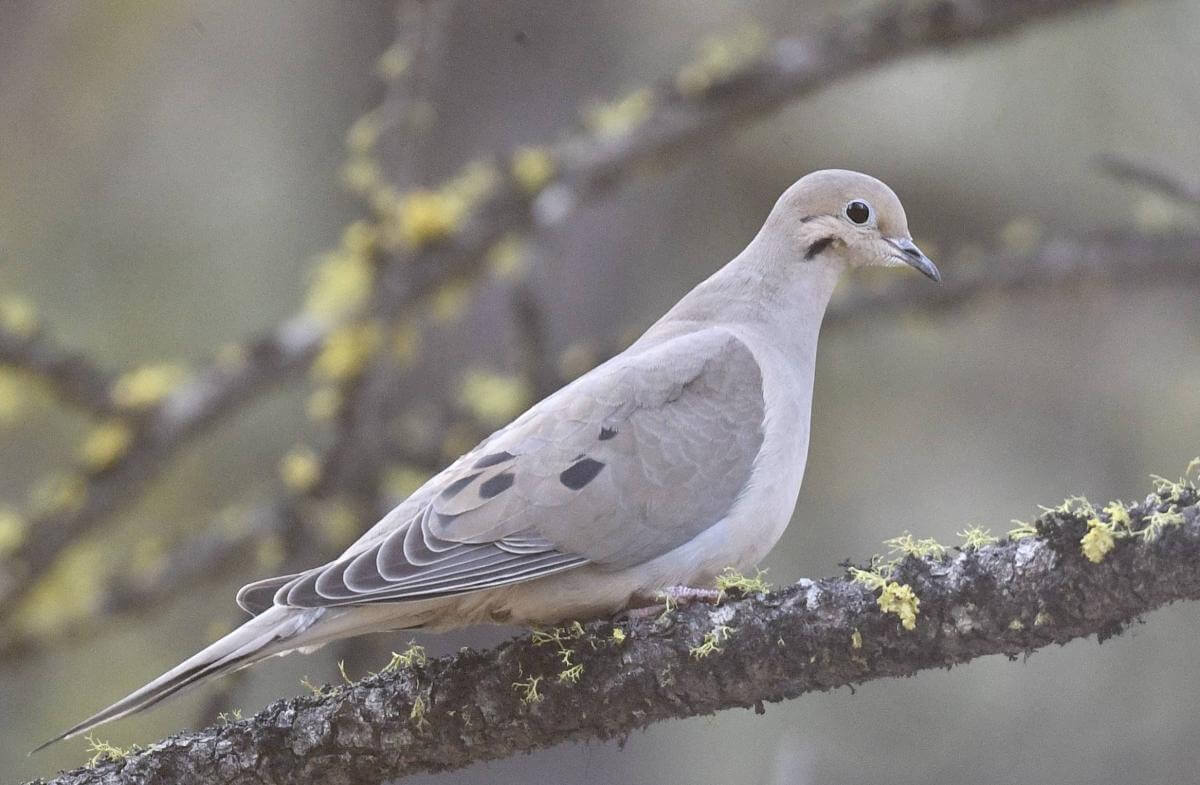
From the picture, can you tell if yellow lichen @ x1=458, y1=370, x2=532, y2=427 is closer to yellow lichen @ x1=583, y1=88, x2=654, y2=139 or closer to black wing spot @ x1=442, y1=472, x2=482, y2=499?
yellow lichen @ x1=583, y1=88, x2=654, y2=139

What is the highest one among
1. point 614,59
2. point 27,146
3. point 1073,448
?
point 27,146

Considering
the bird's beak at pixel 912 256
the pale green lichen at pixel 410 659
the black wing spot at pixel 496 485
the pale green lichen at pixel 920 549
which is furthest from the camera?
the bird's beak at pixel 912 256

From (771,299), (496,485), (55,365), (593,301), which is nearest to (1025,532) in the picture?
(496,485)

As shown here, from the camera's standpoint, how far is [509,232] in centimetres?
611

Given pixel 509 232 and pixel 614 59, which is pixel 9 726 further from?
pixel 614 59

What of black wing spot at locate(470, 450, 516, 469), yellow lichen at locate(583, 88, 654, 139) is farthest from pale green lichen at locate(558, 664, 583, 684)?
yellow lichen at locate(583, 88, 654, 139)

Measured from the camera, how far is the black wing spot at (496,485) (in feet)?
11.1

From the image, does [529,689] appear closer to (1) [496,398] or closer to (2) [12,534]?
(1) [496,398]

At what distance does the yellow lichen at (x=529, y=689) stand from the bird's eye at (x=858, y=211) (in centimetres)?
154

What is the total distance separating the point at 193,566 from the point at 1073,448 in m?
5.28

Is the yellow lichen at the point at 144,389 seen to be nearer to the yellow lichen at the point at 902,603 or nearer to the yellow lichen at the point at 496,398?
the yellow lichen at the point at 496,398

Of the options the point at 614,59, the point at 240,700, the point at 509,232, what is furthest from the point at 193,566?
the point at 614,59

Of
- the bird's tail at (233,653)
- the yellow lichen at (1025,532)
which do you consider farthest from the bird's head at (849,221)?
the bird's tail at (233,653)

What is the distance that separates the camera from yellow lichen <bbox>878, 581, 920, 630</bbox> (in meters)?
2.67
